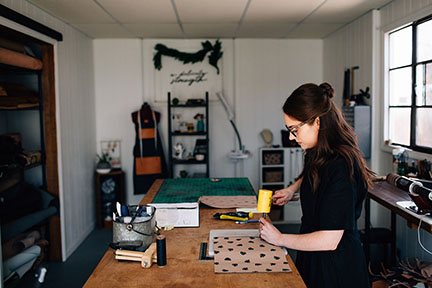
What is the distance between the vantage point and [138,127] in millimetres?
5570

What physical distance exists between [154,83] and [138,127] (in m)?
0.73

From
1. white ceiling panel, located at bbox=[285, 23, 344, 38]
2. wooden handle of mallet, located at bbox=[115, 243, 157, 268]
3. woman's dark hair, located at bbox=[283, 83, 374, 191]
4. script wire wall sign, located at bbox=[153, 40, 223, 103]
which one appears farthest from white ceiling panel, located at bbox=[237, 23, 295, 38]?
wooden handle of mallet, located at bbox=[115, 243, 157, 268]

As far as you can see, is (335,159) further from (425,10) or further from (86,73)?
(86,73)

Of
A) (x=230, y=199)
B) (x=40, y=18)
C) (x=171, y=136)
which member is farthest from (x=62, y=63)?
(x=230, y=199)

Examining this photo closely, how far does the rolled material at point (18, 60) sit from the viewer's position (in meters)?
3.33

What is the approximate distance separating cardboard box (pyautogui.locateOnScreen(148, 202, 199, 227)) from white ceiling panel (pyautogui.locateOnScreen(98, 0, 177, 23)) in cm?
237

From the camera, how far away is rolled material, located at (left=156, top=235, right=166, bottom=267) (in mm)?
1693

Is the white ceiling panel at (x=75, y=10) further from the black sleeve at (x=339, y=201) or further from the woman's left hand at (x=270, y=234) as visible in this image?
the black sleeve at (x=339, y=201)

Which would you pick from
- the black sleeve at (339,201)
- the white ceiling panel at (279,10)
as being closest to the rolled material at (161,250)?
the black sleeve at (339,201)

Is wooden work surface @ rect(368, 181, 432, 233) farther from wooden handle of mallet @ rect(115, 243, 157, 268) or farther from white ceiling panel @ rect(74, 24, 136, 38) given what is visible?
white ceiling panel @ rect(74, 24, 136, 38)

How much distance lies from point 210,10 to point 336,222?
3.16 m

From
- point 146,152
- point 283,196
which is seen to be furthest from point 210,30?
point 283,196

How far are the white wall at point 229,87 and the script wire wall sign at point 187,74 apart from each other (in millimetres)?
66

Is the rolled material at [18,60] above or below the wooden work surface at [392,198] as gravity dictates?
above
